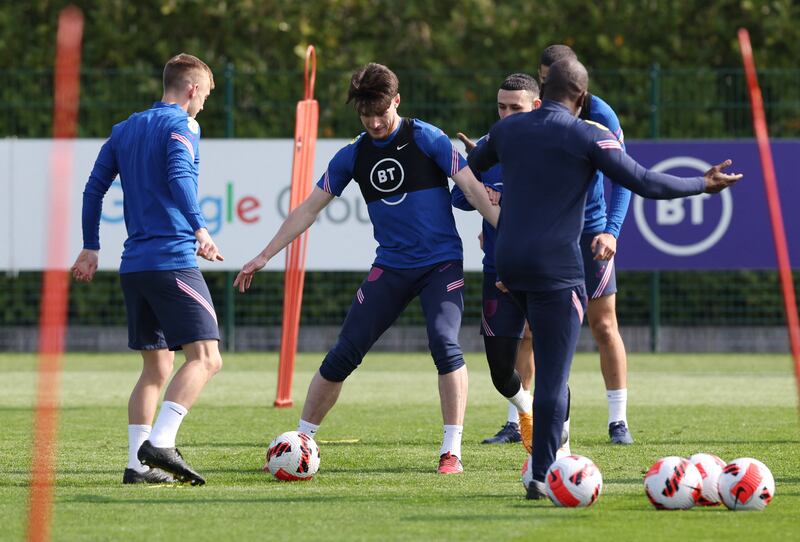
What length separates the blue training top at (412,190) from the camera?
24.9 ft

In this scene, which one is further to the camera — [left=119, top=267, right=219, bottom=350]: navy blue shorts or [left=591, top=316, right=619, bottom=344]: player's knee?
[left=591, top=316, right=619, bottom=344]: player's knee

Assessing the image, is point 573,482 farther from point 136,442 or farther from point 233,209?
point 233,209

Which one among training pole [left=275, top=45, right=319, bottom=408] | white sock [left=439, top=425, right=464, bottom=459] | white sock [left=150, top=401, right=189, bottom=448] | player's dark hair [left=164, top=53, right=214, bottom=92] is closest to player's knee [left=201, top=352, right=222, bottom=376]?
white sock [left=150, top=401, right=189, bottom=448]

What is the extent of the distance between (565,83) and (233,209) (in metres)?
10.4

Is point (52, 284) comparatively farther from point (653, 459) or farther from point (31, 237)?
point (31, 237)

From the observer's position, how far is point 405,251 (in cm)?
763

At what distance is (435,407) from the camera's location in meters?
11.5

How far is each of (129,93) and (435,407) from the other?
294 inches

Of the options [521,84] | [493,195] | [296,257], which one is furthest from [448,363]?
[296,257]

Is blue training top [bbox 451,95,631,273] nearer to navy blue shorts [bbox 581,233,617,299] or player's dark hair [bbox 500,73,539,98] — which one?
navy blue shorts [bbox 581,233,617,299]

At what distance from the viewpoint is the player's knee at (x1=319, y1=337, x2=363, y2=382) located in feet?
24.9

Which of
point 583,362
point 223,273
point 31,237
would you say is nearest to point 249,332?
point 223,273

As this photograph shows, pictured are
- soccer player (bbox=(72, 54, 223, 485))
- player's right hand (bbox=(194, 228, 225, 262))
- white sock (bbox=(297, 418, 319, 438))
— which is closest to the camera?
player's right hand (bbox=(194, 228, 225, 262))

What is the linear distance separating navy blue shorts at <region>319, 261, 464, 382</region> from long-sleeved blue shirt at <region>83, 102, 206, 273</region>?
37.0 inches
